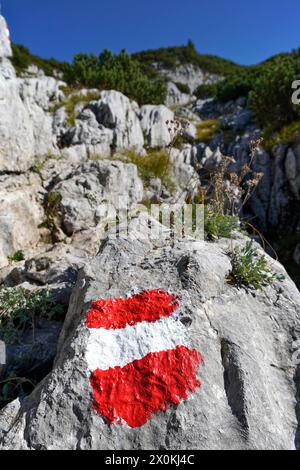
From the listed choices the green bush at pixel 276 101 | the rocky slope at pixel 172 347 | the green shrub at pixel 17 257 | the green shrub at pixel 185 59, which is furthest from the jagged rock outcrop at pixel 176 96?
the rocky slope at pixel 172 347

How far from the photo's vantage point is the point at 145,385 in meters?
2.70

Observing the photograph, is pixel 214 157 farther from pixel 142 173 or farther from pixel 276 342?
pixel 276 342

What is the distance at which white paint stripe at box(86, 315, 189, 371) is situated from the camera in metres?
2.84

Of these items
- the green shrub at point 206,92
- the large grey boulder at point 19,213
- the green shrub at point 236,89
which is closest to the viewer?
the large grey boulder at point 19,213

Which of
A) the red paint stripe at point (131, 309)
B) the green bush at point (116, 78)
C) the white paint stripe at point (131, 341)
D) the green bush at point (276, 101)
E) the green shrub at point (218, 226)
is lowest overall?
the white paint stripe at point (131, 341)

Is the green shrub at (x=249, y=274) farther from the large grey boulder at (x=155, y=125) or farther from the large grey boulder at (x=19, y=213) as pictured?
the large grey boulder at (x=155, y=125)

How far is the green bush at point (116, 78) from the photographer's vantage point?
2062 cm

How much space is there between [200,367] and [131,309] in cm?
92

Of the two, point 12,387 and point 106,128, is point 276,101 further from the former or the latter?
point 12,387

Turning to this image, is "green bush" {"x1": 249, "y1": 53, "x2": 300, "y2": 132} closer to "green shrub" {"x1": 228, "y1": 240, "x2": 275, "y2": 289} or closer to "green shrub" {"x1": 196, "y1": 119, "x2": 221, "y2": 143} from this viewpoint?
"green shrub" {"x1": 196, "y1": 119, "x2": 221, "y2": 143}

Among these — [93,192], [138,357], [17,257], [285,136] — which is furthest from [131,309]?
[285,136]

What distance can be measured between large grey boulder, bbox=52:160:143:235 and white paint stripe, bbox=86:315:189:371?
5.90 metres
